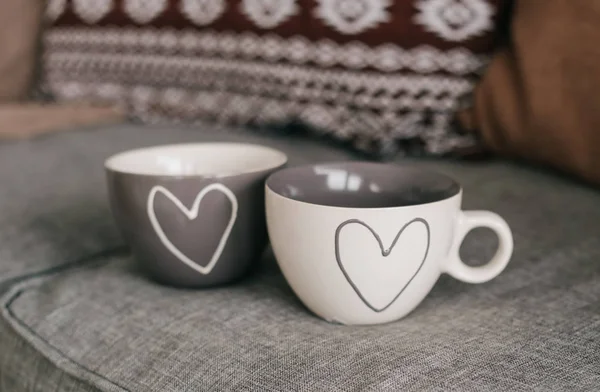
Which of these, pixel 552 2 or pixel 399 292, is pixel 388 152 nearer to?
pixel 552 2

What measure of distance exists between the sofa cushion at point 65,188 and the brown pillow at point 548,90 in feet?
0.67

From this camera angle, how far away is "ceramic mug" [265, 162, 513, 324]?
0.41 metres

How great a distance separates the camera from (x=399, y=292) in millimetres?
436

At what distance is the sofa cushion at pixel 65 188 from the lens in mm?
607

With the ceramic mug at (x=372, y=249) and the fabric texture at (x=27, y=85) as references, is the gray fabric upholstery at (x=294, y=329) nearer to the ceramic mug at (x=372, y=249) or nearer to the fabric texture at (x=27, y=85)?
the ceramic mug at (x=372, y=249)

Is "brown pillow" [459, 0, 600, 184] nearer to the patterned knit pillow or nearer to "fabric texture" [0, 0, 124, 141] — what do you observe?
the patterned knit pillow

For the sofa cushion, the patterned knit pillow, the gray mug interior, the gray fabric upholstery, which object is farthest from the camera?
the patterned knit pillow

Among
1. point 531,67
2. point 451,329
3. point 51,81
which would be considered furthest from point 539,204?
point 51,81

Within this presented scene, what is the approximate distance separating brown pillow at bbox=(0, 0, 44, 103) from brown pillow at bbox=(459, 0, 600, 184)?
75 centimetres

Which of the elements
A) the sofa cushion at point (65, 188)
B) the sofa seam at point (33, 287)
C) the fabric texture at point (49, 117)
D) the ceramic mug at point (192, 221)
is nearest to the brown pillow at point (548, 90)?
the sofa cushion at point (65, 188)

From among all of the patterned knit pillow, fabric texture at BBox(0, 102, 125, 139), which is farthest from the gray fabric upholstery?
fabric texture at BBox(0, 102, 125, 139)

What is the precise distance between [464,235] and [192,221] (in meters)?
0.20

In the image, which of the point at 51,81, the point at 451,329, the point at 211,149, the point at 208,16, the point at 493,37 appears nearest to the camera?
the point at 451,329

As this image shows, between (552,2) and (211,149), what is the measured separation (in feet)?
1.19
